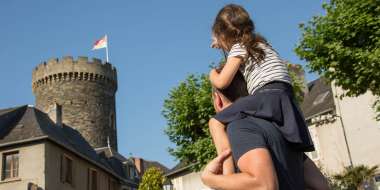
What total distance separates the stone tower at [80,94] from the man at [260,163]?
47243 millimetres

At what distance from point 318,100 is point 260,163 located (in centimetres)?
3004

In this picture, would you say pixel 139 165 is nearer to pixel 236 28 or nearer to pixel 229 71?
pixel 236 28

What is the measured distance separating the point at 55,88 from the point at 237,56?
49012mm

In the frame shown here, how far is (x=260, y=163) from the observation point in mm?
3230

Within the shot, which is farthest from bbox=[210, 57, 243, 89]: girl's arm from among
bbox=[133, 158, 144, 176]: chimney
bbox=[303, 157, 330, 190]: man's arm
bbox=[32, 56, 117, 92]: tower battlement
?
bbox=[133, 158, 144, 176]: chimney

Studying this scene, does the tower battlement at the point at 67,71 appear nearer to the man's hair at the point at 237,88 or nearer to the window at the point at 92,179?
the window at the point at 92,179

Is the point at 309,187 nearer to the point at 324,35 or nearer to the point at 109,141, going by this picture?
the point at 324,35

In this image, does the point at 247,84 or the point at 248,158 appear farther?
the point at 247,84

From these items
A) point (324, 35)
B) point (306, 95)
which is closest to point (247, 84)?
point (324, 35)

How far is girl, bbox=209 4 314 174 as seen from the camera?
3.54 meters

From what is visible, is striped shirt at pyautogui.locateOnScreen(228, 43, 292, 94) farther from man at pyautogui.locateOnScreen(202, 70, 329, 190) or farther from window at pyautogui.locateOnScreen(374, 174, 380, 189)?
window at pyautogui.locateOnScreen(374, 174, 380, 189)

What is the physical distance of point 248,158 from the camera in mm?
3283

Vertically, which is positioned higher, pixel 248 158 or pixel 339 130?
pixel 339 130

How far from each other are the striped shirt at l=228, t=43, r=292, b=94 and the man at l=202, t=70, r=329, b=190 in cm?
34
